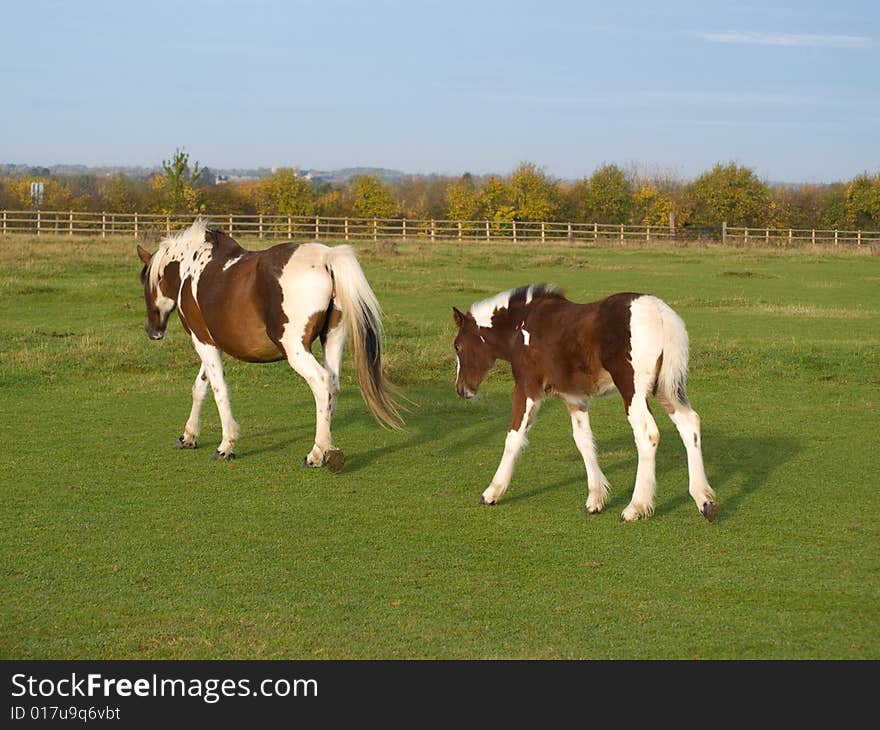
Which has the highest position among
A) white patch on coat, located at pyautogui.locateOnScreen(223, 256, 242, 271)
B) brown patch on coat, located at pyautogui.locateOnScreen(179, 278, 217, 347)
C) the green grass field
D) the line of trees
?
the line of trees

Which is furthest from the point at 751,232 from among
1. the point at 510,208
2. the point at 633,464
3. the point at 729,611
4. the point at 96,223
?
the point at 729,611

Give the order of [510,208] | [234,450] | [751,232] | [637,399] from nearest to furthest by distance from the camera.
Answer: [637,399]
[234,450]
[751,232]
[510,208]

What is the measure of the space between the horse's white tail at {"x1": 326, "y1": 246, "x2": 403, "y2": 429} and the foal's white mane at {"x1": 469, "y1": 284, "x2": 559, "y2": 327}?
1.25 meters

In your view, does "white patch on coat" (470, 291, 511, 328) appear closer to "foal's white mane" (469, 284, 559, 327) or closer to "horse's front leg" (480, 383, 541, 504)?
"foal's white mane" (469, 284, 559, 327)

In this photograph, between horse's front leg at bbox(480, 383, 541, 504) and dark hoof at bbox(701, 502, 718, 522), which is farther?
horse's front leg at bbox(480, 383, 541, 504)

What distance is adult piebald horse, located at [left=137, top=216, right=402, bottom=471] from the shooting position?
9.82 m

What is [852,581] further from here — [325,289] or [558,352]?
[325,289]

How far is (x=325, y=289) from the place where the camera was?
9820 mm

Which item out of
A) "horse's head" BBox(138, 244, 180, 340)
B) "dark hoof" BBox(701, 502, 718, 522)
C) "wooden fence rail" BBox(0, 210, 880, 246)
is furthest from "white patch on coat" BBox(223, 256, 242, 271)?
"wooden fence rail" BBox(0, 210, 880, 246)

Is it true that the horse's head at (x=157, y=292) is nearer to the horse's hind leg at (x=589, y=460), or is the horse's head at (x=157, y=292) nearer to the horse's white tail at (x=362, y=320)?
the horse's white tail at (x=362, y=320)

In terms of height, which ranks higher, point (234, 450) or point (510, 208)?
point (510, 208)

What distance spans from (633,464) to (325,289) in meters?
3.05

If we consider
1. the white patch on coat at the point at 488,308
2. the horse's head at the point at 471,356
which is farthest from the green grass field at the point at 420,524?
the white patch on coat at the point at 488,308

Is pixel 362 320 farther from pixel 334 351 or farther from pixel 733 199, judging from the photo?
pixel 733 199
